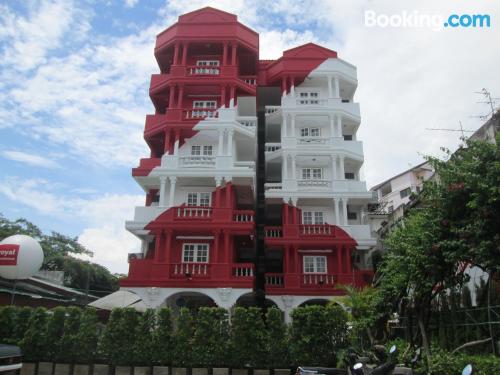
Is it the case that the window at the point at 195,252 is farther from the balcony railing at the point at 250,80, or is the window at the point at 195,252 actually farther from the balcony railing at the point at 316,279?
the balcony railing at the point at 250,80

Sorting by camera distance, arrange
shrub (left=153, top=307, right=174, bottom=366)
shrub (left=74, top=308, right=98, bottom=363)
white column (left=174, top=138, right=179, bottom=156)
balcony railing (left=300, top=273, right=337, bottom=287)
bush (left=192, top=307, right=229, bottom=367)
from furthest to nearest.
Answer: white column (left=174, top=138, right=179, bottom=156) < balcony railing (left=300, top=273, right=337, bottom=287) < shrub (left=74, top=308, right=98, bottom=363) < shrub (left=153, top=307, right=174, bottom=366) < bush (left=192, top=307, right=229, bottom=367)

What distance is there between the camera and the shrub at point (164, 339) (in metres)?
13.4

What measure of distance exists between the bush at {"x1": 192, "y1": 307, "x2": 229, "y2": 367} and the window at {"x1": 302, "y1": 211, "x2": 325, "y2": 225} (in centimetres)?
1004

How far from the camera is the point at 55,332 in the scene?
14.1 meters

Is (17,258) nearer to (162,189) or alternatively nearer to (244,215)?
(162,189)

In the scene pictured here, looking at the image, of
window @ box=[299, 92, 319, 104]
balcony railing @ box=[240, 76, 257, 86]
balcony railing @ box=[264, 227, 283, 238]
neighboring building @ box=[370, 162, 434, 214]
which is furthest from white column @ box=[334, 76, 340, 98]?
neighboring building @ box=[370, 162, 434, 214]

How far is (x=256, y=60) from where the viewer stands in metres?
25.6

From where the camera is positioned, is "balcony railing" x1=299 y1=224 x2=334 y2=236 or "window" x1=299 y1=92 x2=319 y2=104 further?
"window" x1=299 y1=92 x2=319 y2=104

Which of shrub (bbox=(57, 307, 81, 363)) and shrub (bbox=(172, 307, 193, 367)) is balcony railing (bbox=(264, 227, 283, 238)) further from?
shrub (bbox=(57, 307, 81, 363))

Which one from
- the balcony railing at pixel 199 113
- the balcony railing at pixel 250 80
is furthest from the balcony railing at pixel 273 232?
the balcony railing at pixel 250 80

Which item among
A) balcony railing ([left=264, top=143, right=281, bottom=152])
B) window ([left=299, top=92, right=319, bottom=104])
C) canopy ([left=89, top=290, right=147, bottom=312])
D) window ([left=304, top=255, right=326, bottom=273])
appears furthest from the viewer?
window ([left=299, top=92, right=319, bottom=104])

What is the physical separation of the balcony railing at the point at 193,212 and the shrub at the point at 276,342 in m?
7.91

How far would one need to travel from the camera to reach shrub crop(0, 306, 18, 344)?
14268 mm

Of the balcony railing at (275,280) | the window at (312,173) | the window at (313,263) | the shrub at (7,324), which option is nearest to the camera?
the shrub at (7,324)
